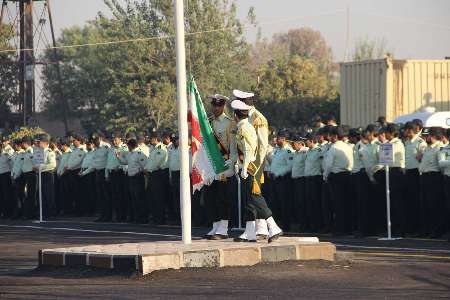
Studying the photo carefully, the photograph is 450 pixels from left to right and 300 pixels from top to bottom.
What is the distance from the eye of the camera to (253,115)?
17.7 meters

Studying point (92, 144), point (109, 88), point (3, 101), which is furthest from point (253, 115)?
point (3, 101)

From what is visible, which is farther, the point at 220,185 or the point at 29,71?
the point at 29,71

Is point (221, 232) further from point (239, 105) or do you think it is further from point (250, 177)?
point (239, 105)

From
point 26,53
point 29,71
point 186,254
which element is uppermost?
point 26,53

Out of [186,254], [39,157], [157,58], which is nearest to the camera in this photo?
[186,254]

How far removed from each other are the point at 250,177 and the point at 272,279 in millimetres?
2541

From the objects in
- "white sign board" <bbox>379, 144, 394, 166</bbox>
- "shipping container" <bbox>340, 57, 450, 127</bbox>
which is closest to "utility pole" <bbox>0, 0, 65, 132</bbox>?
"shipping container" <bbox>340, 57, 450, 127</bbox>

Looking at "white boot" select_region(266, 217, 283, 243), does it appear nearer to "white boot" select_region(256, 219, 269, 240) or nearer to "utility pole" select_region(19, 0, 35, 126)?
"white boot" select_region(256, 219, 269, 240)

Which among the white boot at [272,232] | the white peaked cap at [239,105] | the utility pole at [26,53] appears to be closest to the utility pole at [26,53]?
the utility pole at [26,53]

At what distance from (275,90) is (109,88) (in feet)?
32.0

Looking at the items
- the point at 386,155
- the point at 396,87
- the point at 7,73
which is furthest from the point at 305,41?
the point at 386,155

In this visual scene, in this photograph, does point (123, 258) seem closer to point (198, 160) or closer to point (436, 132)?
point (198, 160)

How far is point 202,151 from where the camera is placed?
18.0 meters

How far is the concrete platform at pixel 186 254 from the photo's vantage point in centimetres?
1573
